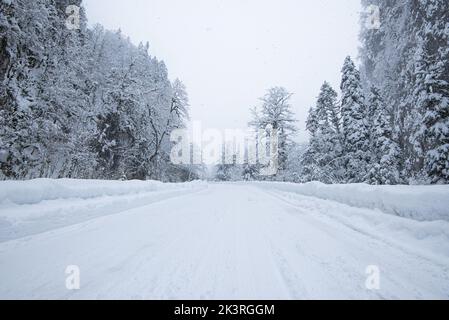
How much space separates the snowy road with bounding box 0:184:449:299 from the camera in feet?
7.36

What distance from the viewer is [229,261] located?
2992mm

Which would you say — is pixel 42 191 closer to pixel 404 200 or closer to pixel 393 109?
pixel 404 200

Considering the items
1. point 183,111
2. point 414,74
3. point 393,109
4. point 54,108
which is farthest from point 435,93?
point 183,111

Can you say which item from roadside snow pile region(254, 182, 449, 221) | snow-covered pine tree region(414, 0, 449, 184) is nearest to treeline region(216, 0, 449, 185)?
snow-covered pine tree region(414, 0, 449, 184)

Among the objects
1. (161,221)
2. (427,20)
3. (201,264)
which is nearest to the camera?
(201,264)

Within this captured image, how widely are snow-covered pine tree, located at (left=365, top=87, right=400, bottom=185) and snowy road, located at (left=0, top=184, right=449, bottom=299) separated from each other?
15.7 m

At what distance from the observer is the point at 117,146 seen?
70.7 feet

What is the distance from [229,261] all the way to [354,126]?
2206cm

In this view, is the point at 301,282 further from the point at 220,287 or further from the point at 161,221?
the point at 161,221

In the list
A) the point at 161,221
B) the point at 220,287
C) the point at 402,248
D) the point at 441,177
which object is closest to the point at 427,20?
the point at 441,177

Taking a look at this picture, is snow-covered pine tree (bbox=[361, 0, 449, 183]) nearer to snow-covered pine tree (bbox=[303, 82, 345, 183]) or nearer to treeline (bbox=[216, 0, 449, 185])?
treeline (bbox=[216, 0, 449, 185])

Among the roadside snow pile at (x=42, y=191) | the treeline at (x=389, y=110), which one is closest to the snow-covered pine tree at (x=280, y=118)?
the treeline at (x=389, y=110)
